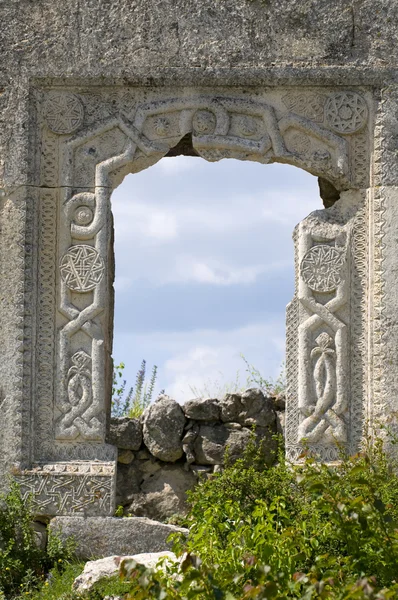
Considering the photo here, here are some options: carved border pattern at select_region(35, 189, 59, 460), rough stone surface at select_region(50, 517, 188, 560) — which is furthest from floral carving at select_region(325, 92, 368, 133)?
rough stone surface at select_region(50, 517, 188, 560)

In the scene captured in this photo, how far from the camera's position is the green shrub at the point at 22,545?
7266 mm

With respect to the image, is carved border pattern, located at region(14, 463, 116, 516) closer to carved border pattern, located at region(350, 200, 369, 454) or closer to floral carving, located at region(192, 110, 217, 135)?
carved border pattern, located at region(350, 200, 369, 454)

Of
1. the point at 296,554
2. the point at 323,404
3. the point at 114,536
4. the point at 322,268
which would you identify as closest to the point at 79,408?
the point at 114,536

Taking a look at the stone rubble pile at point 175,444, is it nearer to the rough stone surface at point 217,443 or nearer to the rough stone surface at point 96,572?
the rough stone surface at point 217,443

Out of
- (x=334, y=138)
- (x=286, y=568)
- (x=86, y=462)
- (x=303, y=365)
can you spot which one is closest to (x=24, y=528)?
(x=86, y=462)

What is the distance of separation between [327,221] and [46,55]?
234 centimetres

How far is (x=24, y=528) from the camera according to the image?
7.34 m

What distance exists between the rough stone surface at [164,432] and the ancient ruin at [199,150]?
1557 millimetres

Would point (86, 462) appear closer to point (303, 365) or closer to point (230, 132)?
point (303, 365)

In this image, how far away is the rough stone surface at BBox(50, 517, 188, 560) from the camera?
24.3 ft

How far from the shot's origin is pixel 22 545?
7359 millimetres

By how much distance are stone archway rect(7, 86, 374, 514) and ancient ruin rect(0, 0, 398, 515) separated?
1 centimetres

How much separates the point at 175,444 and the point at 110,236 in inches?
84.1

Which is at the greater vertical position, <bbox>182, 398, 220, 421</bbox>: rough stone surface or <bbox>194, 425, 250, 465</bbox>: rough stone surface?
<bbox>182, 398, 220, 421</bbox>: rough stone surface
